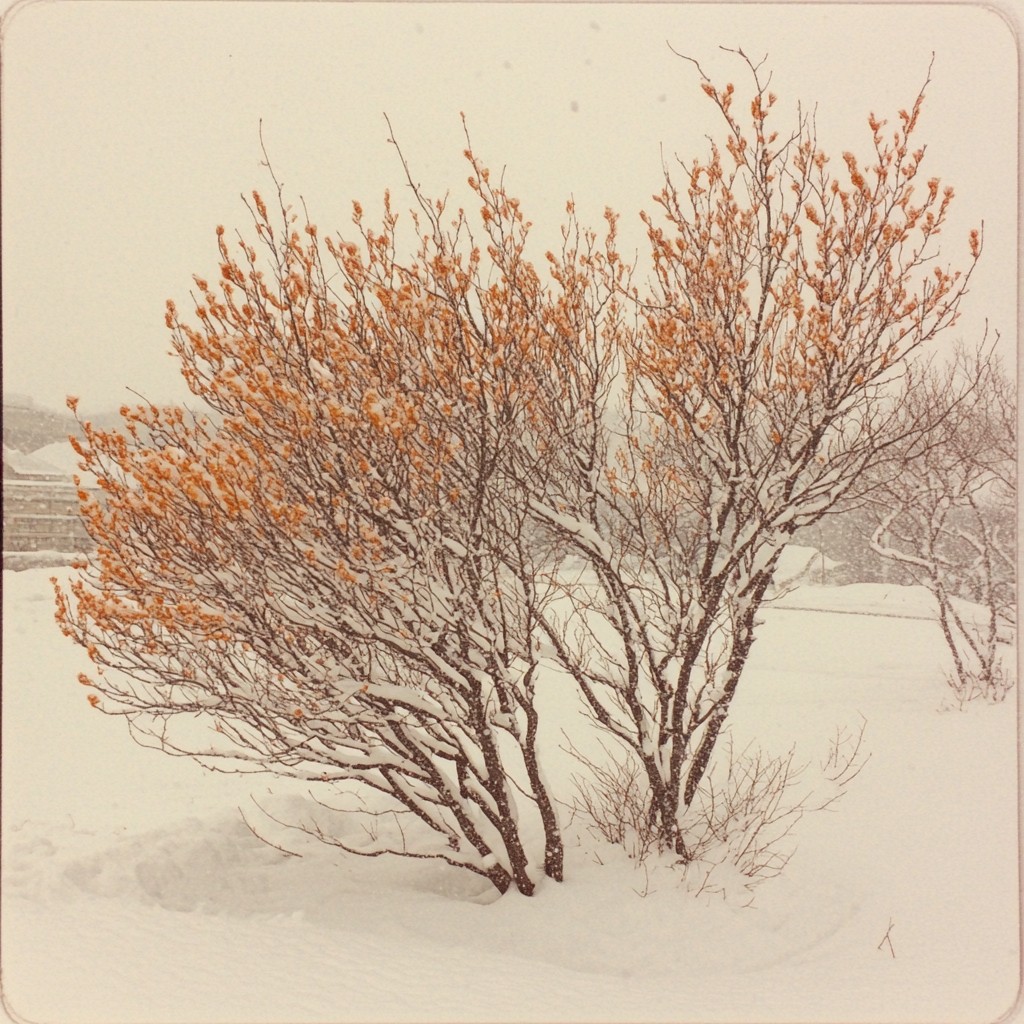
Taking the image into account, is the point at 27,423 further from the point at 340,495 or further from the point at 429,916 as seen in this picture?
the point at 429,916

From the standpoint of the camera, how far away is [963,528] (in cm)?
894

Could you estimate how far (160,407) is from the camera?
14.1 ft

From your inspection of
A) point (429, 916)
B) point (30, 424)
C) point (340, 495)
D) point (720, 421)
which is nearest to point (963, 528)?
point (720, 421)

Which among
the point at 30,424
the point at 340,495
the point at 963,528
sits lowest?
the point at 963,528

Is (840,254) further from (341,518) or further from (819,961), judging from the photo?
(819,961)

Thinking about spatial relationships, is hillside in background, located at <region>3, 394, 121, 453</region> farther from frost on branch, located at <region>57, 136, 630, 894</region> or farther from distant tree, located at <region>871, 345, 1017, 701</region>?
distant tree, located at <region>871, 345, 1017, 701</region>

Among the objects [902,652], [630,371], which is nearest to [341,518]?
[630,371]

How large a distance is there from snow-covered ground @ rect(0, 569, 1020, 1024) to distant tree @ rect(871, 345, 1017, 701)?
5.85 ft

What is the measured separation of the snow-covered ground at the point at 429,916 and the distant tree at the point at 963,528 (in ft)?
5.85

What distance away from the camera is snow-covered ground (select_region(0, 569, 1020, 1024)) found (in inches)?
167

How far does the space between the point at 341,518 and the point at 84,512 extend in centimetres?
135

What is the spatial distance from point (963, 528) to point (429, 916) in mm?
7648

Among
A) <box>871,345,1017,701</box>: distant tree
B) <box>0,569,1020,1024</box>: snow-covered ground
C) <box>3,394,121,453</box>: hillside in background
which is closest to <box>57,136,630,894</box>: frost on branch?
<box>3,394,121,453</box>: hillside in background

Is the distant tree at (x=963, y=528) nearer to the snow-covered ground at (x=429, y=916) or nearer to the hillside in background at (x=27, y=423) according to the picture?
the snow-covered ground at (x=429, y=916)
